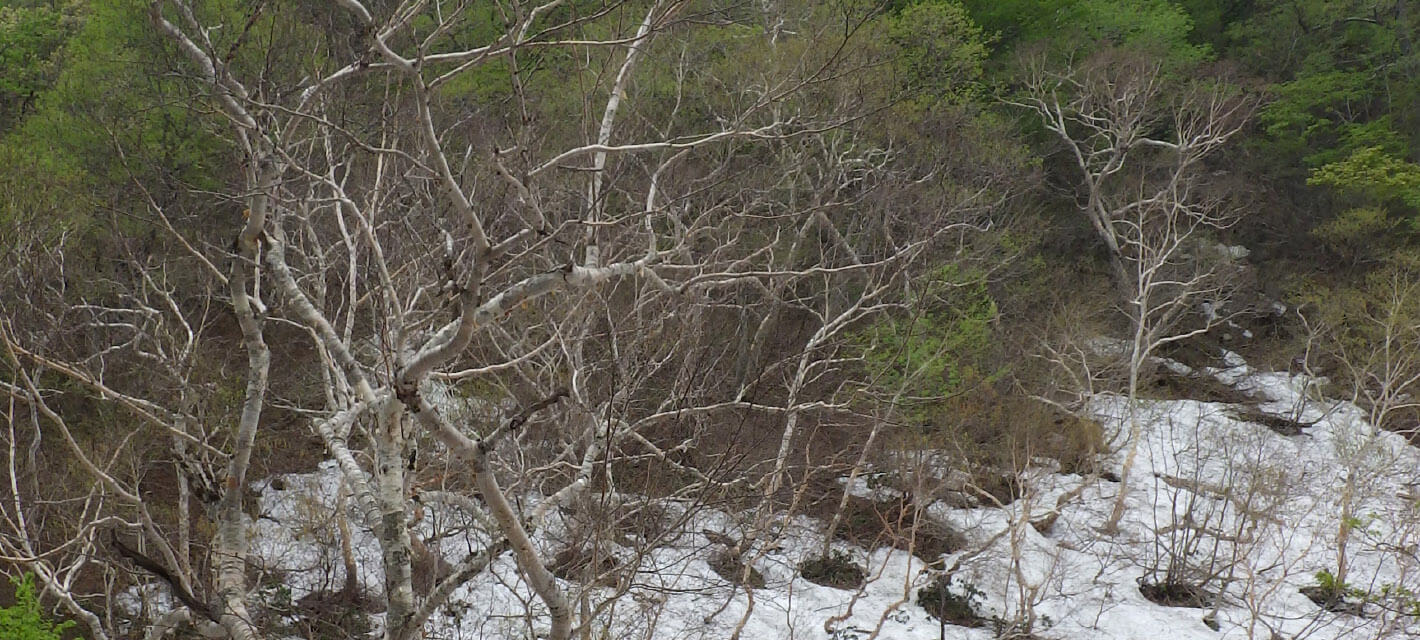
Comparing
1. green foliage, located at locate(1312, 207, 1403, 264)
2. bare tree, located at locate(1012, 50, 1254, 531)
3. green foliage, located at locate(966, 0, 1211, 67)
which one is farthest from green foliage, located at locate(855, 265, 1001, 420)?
green foliage, located at locate(1312, 207, 1403, 264)

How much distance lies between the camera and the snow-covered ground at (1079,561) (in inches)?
462

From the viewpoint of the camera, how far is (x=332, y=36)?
6.09m

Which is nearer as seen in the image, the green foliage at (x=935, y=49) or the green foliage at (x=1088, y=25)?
the green foliage at (x=935, y=49)

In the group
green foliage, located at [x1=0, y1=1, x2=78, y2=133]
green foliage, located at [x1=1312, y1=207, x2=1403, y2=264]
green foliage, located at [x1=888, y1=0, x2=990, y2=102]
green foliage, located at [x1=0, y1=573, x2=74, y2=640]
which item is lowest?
green foliage, located at [x1=1312, y1=207, x2=1403, y2=264]

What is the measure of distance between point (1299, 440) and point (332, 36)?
18.9 m

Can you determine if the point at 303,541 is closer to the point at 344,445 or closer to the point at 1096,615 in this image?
the point at 344,445

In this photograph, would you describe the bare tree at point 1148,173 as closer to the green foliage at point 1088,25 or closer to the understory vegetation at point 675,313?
the understory vegetation at point 675,313

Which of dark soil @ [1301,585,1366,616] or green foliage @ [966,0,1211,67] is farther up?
green foliage @ [966,0,1211,67]

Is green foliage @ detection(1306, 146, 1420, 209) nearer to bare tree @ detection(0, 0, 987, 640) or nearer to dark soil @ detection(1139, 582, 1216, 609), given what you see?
bare tree @ detection(0, 0, 987, 640)

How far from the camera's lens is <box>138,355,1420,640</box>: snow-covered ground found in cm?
1173

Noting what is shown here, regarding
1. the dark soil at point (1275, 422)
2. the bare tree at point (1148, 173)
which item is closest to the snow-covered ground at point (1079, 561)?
the dark soil at point (1275, 422)

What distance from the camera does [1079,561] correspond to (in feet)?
47.4

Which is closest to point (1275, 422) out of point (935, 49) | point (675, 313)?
point (935, 49)

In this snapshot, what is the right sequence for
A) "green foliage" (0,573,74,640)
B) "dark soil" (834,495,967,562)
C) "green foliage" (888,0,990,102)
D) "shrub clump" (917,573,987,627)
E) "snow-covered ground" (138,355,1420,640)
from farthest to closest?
"green foliage" (888,0,990,102) < "dark soil" (834,495,967,562) < "shrub clump" (917,573,987,627) < "snow-covered ground" (138,355,1420,640) < "green foliage" (0,573,74,640)
